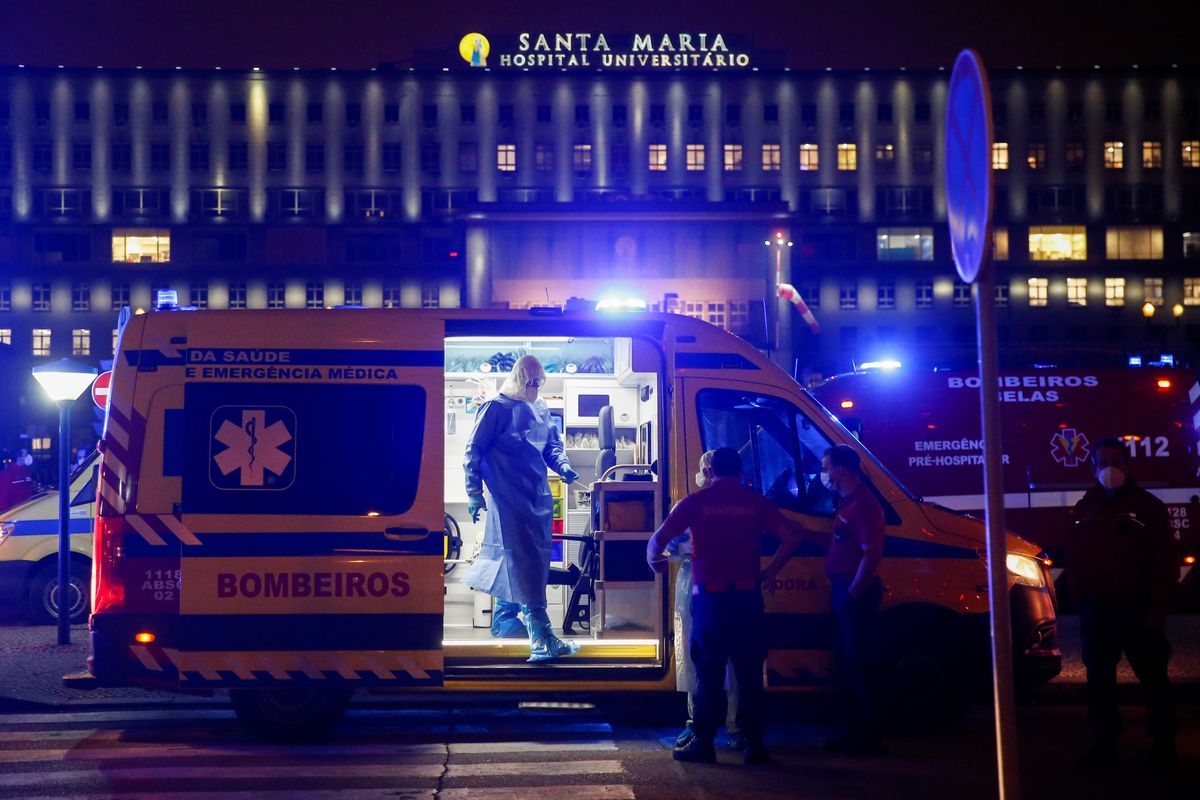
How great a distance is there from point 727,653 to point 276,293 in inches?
3167

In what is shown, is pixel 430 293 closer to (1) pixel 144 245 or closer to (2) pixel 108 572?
(1) pixel 144 245

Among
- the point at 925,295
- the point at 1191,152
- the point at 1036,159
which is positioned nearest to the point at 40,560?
the point at 925,295

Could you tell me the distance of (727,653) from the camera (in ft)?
25.3

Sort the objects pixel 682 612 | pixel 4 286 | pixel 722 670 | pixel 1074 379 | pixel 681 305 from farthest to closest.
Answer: pixel 4 286, pixel 681 305, pixel 1074 379, pixel 682 612, pixel 722 670

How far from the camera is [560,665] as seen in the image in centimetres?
867

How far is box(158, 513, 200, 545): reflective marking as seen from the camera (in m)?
8.30

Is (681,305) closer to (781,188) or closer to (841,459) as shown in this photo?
(781,188)

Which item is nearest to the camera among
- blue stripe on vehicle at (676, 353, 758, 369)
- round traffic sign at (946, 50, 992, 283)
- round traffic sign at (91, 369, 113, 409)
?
round traffic sign at (946, 50, 992, 283)

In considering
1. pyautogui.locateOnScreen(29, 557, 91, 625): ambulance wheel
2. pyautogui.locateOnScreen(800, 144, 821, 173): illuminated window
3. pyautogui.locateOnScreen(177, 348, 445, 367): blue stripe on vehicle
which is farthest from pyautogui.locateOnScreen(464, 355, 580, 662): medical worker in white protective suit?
pyautogui.locateOnScreen(800, 144, 821, 173): illuminated window

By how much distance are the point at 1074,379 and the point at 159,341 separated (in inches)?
450

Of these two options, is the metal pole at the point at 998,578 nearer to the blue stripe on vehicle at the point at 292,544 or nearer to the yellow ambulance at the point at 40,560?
the blue stripe on vehicle at the point at 292,544

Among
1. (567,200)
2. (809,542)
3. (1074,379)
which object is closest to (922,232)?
(567,200)

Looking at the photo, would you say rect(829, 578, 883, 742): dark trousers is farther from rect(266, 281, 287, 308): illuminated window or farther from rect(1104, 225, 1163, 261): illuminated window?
rect(1104, 225, 1163, 261): illuminated window

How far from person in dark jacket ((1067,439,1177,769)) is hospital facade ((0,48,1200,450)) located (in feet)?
254
